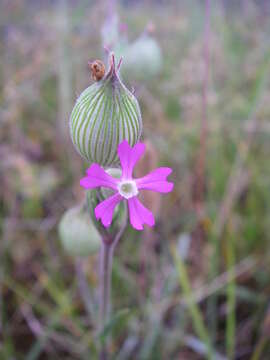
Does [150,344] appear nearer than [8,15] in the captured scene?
Yes

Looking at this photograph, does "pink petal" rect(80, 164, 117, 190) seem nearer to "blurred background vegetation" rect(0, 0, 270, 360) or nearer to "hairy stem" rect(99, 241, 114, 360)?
"hairy stem" rect(99, 241, 114, 360)

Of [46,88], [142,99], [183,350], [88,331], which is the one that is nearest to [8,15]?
[46,88]

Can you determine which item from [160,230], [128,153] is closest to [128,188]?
[128,153]

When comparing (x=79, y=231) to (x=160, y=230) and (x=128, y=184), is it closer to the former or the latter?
(x=128, y=184)

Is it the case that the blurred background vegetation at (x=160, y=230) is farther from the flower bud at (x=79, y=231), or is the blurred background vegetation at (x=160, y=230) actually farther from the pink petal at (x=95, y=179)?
the pink petal at (x=95, y=179)

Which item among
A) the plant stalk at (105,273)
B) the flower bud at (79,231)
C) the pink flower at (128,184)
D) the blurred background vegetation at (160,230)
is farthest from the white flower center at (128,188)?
the blurred background vegetation at (160,230)

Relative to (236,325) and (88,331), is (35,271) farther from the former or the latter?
(236,325)

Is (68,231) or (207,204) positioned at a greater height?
(207,204)
